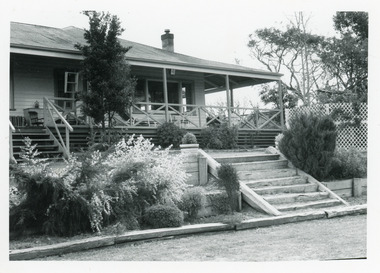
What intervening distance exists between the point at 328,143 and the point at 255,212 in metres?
3.05

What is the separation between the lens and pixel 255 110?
20.8 m

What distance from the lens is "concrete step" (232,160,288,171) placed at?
12.1 meters

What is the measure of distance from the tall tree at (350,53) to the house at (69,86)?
16.3ft

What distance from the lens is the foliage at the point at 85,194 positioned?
7.68 metres

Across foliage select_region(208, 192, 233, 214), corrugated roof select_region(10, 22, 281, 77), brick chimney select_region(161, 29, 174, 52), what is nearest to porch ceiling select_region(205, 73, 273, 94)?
corrugated roof select_region(10, 22, 281, 77)

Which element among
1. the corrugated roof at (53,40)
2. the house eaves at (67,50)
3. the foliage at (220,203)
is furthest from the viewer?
the corrugated roof at (53,40)

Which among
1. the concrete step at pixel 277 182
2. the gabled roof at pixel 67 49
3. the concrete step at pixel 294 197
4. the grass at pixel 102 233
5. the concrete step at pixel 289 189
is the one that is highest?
the gabled roof at pixel 67 49

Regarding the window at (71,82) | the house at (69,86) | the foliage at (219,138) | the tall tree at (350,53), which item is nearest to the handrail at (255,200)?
the house at (69,86)

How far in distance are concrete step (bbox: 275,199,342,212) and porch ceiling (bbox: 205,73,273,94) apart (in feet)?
37.9

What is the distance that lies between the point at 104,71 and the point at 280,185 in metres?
6.24

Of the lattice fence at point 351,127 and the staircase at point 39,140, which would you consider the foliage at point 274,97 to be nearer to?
the lattice fence at point 351,127
